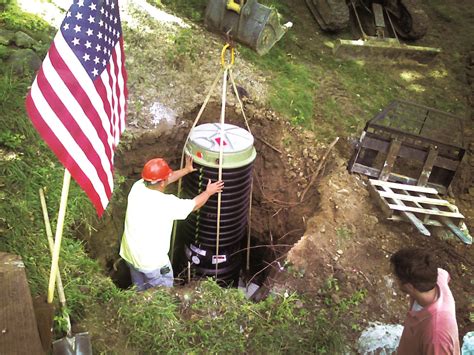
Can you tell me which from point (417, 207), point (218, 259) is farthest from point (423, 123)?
point (218, 259)

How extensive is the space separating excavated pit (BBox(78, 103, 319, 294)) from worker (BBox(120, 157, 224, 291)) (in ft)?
1.86

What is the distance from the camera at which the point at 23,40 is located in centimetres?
532

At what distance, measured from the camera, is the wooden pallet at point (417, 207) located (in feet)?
16.4

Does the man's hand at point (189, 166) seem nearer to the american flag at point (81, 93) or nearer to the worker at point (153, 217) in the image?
the worker at point (153, 217)

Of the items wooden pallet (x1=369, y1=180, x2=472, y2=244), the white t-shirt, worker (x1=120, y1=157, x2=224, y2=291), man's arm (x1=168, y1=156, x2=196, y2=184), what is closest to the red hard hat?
worker (x1=120, y1=157, x2=224, y2=291)

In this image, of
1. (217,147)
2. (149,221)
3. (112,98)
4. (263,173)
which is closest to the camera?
(112,98)

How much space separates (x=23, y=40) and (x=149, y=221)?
8.89 ft

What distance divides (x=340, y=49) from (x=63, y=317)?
5.89 meters

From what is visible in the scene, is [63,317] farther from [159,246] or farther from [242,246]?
[242,246]

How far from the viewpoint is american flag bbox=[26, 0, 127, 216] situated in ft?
8.78

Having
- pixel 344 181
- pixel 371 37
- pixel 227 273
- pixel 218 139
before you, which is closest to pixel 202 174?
pixel 218 139

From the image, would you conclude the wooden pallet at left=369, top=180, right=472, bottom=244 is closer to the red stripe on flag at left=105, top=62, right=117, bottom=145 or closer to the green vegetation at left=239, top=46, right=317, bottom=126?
the green vegetation at left=239, top=46, right=317, bottom=126

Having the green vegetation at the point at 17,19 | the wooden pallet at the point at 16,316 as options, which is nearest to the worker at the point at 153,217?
the wooden pallet at the point at 16,316

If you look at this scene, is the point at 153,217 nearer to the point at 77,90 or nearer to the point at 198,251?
the point at 198,251
